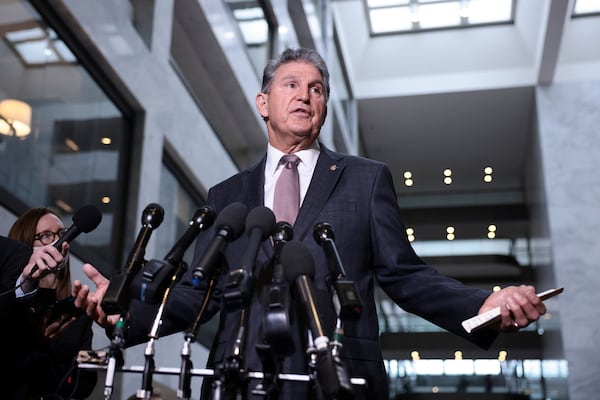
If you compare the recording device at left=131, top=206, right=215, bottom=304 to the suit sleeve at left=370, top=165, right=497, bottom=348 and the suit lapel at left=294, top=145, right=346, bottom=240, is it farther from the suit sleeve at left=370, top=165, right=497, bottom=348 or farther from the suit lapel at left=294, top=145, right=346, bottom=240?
the suit sleeve at left=370, top=165, right=497, bottom=348

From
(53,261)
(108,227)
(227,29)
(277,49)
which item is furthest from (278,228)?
(277,49)

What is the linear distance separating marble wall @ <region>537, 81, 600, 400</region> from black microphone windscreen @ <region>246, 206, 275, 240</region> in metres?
16.1

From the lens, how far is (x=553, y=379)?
18.5m

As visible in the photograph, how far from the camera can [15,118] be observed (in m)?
5.88

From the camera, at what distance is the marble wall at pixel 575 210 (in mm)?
17188

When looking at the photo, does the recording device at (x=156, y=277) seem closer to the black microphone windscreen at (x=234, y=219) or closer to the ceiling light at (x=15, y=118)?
the black microphone windscreen at (x=234, y=219)

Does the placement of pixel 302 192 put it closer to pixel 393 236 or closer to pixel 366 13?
pixel 393 236

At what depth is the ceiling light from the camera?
5.69m

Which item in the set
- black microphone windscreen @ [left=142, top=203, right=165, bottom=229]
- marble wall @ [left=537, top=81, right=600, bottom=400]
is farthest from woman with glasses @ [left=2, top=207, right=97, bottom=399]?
marble wall @ [left=537, top=81, right=600, bottom=400]

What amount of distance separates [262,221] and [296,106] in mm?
758

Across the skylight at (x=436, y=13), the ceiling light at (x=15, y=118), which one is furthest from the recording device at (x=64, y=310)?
the skylight at (x=436, y=13)

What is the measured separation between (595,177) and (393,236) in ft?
57.0

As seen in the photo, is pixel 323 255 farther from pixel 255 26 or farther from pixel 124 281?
pixel 255 26

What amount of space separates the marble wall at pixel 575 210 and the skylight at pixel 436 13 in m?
2.70
